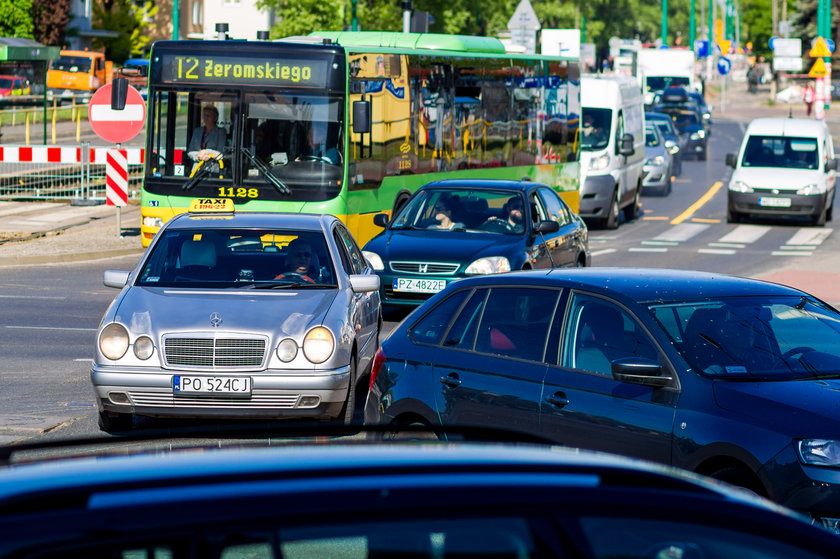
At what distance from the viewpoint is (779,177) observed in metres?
29.2

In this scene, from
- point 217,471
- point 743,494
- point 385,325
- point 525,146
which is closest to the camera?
point 217,471

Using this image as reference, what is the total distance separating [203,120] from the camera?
1888 centimetres

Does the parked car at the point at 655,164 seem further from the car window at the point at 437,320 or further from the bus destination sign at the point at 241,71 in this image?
the car window at the point at 437,320

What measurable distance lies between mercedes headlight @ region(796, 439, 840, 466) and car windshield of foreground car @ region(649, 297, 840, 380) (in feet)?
1.80

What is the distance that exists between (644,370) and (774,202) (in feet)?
75.5

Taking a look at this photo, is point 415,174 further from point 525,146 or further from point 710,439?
point 710,439

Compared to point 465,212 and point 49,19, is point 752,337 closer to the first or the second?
point 465,212

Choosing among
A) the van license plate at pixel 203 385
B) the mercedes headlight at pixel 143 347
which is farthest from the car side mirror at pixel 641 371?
the mercedes headlight at pixel 143 347

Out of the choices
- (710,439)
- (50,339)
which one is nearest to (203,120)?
(50,339)

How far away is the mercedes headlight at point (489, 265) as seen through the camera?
15.2 m

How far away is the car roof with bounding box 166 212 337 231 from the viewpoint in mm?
11172

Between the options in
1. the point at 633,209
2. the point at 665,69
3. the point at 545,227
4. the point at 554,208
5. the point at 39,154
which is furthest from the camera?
the point at 665,69

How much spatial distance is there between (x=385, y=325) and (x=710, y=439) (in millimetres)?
9424

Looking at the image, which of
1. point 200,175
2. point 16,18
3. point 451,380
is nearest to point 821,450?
point 451,380
